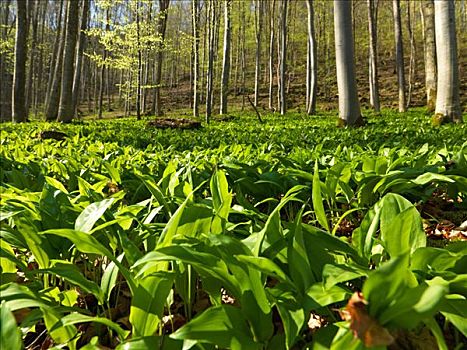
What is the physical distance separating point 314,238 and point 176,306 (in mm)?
581

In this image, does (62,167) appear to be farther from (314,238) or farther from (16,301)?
(314,238)

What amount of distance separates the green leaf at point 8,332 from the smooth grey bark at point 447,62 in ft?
29.8

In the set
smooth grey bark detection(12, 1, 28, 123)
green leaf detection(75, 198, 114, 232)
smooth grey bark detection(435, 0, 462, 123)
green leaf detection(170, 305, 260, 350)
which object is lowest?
green leaf detection(170, 305, 260, 350)

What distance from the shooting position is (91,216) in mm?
1375

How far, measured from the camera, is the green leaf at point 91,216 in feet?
4.39

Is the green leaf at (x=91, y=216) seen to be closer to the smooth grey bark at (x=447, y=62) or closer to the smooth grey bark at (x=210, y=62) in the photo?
the smooth grey bark at (x=447, y=62)

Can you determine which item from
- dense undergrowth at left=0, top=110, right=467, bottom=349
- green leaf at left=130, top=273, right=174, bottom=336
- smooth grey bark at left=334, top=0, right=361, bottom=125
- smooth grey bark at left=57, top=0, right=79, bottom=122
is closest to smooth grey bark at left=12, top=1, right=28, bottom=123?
smooth grey bark at left=57, top=0, right=79, bottom=122

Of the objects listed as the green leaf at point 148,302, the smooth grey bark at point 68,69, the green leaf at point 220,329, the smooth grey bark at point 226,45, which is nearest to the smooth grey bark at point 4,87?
the smooth grey bark at point 68,69

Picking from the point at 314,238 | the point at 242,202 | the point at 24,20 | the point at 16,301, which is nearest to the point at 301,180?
the point at 242,202

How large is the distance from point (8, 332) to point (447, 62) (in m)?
9.37

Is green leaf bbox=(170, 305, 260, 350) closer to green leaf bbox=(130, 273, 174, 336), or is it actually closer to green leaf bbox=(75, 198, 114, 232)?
green leaf bbox=(130, 273, 174, 336)

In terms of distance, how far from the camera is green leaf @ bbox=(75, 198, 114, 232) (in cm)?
134

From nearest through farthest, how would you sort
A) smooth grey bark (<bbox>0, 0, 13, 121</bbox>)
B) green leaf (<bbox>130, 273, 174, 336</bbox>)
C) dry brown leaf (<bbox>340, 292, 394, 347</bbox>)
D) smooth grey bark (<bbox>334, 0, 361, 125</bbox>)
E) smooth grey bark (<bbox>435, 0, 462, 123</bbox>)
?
dry brown leaf (<bbox>340, 292, 394, 347</bbox>) → green leaf (<bbox>130, 273, 174, 336</bbox>) → smooth grey bark (<bbox>435, 0, 462, 123</bbox>) → smooth grey bark (<bbox>334, 0, 361, 125</bbox>) → smooth grey bark (<bbox>0, 0, 13, 121</bbox>)

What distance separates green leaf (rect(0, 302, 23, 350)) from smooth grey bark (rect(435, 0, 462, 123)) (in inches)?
358
